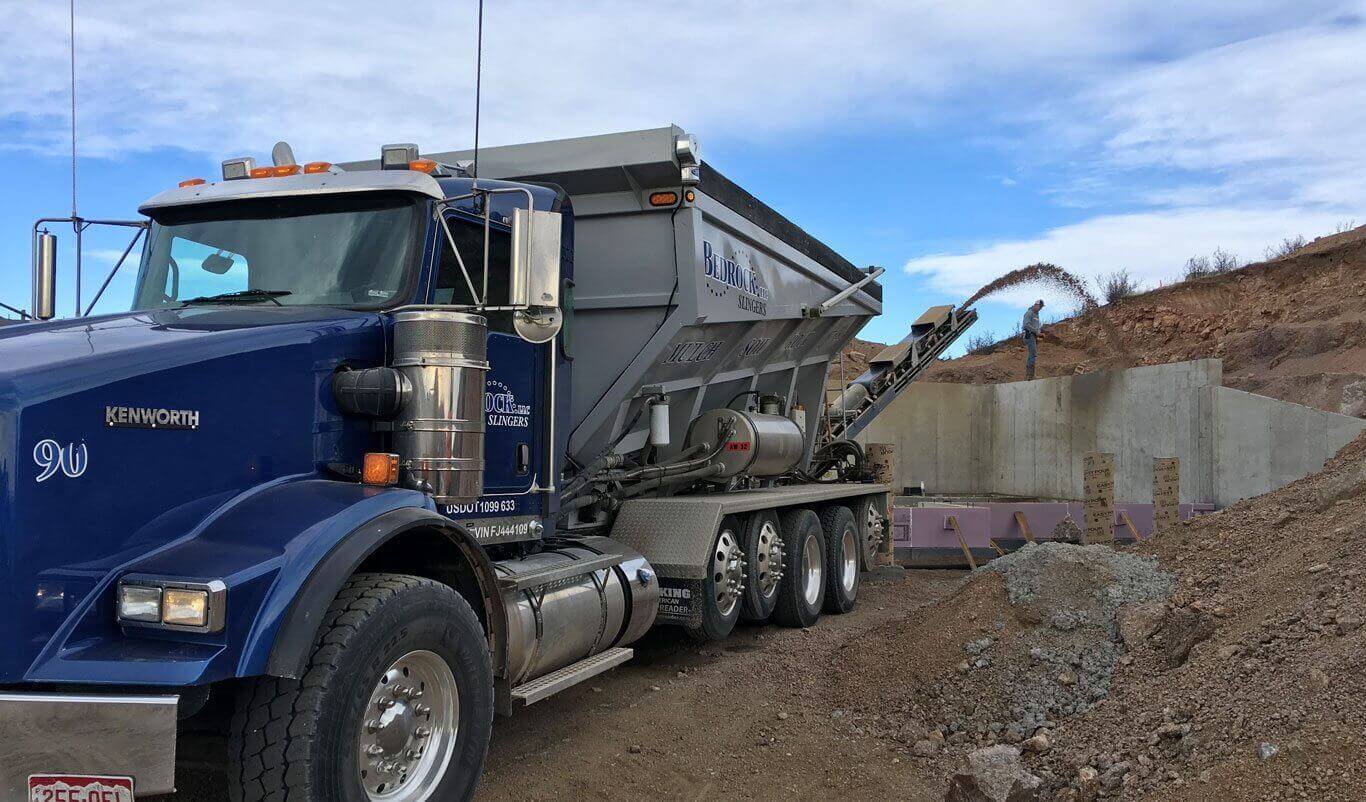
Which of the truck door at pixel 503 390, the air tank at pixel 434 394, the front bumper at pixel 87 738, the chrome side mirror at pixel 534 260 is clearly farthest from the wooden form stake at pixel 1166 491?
the front bumper at pixel 87 738

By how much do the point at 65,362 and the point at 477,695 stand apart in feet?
6.13

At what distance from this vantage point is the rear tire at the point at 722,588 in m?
7.27

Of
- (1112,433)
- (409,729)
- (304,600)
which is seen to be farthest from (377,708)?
(1112,433)

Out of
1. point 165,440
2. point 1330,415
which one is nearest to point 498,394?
point 165,440

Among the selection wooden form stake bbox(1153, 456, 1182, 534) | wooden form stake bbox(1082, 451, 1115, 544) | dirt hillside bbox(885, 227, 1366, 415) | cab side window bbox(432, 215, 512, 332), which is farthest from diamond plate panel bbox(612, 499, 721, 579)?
dirt hillside bbox(885, 227, 1366, 415)

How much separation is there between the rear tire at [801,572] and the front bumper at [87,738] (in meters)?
6.27

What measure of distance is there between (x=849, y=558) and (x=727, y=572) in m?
2.96

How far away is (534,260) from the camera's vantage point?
13.6 ft

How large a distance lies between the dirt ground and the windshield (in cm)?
201

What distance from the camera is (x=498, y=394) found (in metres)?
5.20

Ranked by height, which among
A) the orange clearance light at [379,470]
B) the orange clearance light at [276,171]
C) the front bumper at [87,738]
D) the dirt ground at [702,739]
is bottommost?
the dirt ground at [702,739]

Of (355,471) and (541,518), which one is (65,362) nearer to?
(355,471)

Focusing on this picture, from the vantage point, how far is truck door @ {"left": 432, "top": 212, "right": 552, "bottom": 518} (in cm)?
489

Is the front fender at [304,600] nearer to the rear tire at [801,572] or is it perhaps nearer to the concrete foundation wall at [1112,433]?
the rear tire at [801,572]
